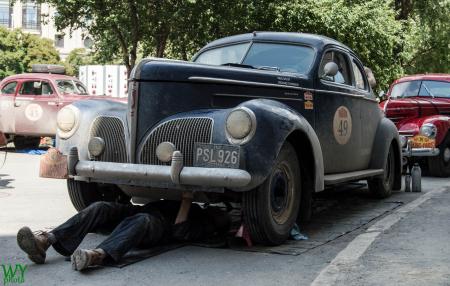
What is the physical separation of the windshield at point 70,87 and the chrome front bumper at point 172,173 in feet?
38.9

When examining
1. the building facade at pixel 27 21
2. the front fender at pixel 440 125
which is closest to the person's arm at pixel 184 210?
the front fender at pixel 440 125

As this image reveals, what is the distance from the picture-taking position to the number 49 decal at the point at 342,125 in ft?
21.5

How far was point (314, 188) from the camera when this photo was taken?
564 centimetres

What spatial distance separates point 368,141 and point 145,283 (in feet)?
14.3

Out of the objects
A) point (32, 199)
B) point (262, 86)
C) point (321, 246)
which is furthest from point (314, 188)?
point (32, 199)

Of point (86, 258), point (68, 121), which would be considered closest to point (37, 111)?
point (68, 121)

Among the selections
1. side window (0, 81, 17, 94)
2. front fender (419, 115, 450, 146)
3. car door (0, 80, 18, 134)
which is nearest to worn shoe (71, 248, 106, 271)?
front fender (419, 115, 450, 146)

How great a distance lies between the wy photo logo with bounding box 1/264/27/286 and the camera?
13.6 ft

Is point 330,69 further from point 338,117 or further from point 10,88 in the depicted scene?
point 10,88

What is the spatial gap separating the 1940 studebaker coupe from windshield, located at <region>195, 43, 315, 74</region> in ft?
0.04

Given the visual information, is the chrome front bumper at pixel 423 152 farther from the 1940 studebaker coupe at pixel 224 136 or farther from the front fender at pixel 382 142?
the 1940 studebaker coupe at pixel 224 136

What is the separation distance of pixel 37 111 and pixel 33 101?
296mm

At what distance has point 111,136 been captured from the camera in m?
5.43

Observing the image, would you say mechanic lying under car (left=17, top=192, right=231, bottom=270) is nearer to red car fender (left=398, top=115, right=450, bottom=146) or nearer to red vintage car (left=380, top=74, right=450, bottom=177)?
red vintage car (left=380, top=74, right=450, bottom=177)
